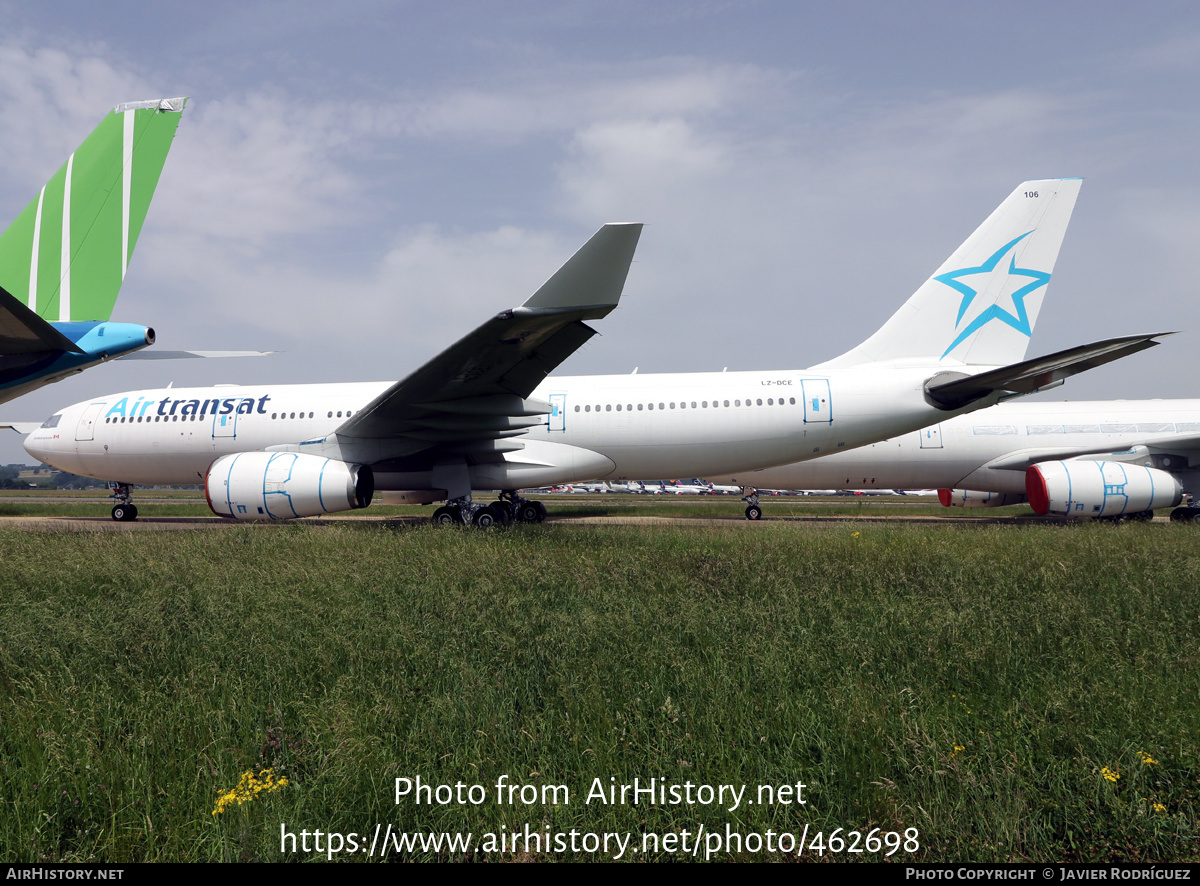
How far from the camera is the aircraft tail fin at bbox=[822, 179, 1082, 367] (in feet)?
48.9

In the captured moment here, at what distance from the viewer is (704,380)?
14.8 metres

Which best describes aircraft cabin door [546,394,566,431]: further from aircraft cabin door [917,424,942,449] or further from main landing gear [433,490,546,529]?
aircraft cabin door [917,424,942,449]

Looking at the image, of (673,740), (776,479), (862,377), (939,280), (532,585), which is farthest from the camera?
(776,479)

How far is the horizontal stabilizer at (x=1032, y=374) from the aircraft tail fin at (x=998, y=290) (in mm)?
1824

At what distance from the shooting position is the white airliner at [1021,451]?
649 inches

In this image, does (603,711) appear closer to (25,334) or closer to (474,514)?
(25,334)

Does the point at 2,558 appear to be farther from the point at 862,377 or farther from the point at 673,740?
the point at 862,377

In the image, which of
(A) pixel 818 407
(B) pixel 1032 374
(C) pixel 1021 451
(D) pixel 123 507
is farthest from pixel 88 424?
(C) pixel 1021 451

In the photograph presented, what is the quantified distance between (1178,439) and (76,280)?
75.9 ft

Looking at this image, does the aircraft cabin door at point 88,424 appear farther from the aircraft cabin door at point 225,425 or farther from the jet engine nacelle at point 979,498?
the jet engine nacelle at point 979,498

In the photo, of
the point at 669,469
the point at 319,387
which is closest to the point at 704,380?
the point at 669,469

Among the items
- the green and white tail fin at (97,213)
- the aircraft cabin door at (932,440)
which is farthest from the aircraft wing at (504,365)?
the aircraft cabin door at (932,440)

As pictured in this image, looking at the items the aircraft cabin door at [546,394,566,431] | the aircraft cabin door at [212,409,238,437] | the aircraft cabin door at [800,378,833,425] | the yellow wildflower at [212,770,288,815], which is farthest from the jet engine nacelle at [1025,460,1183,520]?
the aircraft cabin door at [212,409,238,437]
